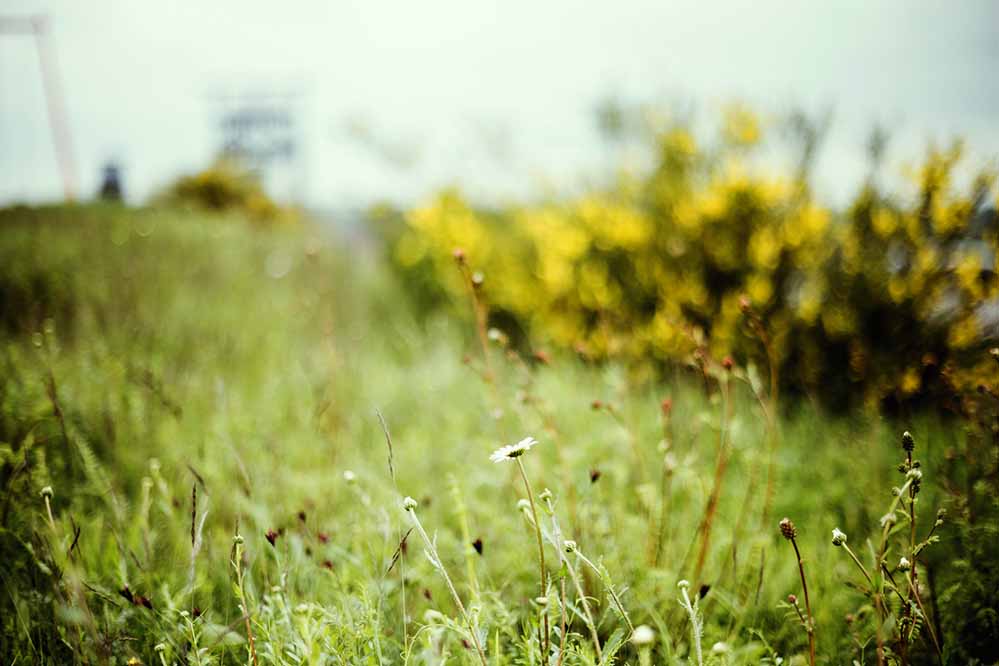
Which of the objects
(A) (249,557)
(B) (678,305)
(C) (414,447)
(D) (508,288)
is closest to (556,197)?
(D) (508,288)

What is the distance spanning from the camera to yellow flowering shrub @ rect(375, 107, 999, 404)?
2.69 metres

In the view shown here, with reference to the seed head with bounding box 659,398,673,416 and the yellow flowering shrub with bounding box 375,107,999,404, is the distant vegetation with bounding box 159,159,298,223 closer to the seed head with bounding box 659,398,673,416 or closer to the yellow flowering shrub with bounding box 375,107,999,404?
the yellow flowering shrub with bounding box 375,107,999,404

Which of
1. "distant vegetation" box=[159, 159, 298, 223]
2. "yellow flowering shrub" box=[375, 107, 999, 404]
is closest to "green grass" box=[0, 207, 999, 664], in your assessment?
"yellow flowering shrub" box=[375, 107, 999, 404]

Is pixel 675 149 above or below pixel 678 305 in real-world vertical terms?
above

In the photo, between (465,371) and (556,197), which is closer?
(465,371)

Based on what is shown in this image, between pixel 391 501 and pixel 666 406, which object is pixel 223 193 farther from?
pixel 666 406

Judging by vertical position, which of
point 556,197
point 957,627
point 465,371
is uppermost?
point 556,197

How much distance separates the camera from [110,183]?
9547 millimetres

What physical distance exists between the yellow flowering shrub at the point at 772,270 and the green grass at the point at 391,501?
35cm

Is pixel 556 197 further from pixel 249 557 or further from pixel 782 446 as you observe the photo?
pixel 249 557

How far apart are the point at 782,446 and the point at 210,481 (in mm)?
2538

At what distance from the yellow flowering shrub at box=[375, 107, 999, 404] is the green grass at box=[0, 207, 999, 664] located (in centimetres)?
35

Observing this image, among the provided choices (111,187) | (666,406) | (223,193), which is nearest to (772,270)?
(666,406)

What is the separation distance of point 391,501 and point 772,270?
262 cm
